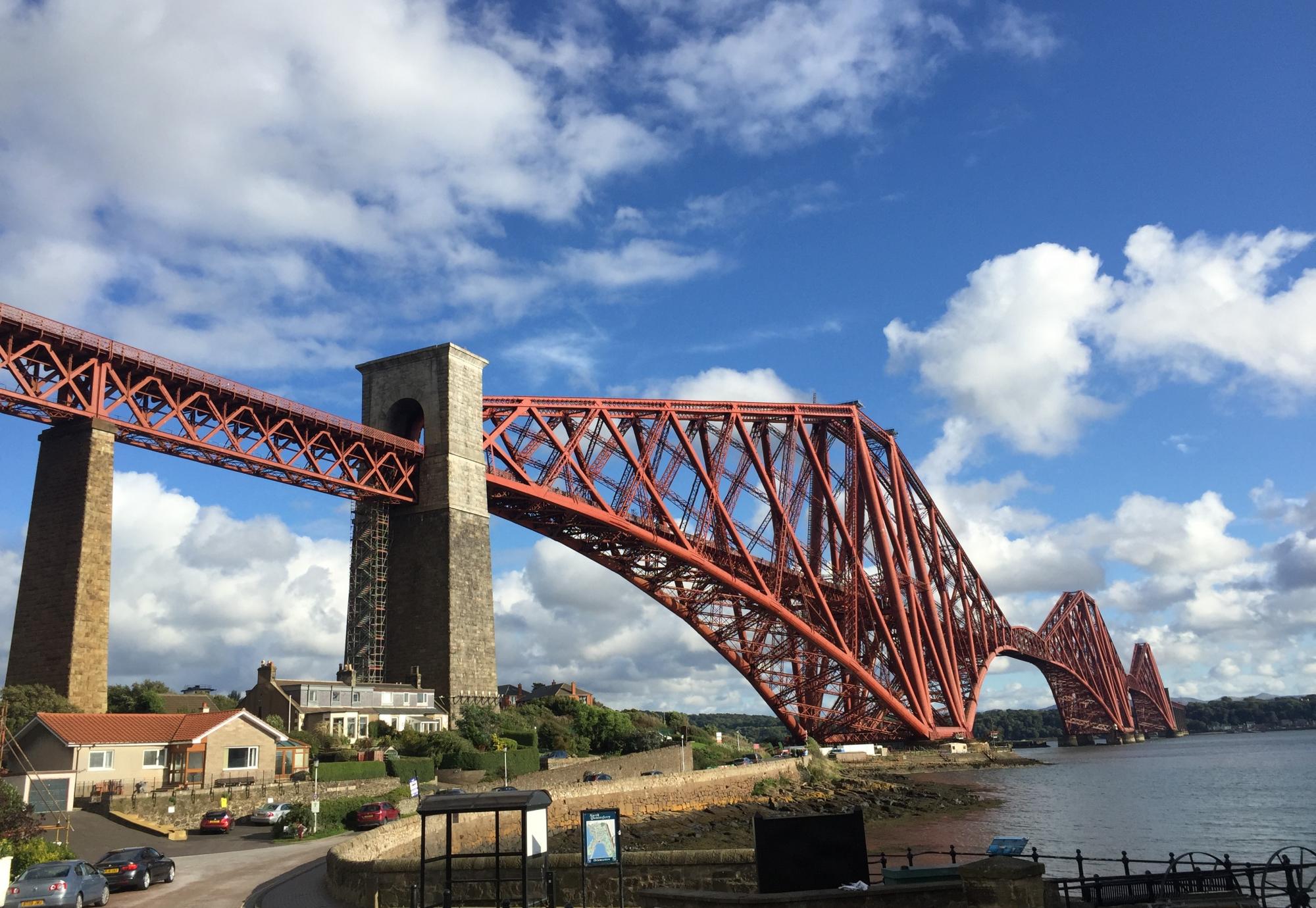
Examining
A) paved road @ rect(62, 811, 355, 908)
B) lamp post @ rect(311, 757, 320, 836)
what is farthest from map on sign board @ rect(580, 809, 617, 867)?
lamp post @ rect(311, 757, 320, 836)

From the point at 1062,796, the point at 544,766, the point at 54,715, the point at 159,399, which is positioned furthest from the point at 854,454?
the point at 54,715

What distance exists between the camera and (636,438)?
73375mm

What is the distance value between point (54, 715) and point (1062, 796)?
59022 mm

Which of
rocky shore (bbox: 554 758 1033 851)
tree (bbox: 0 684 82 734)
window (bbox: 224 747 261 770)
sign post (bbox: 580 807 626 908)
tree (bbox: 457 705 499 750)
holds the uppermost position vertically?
tree (bbox: 0 684 82 734)

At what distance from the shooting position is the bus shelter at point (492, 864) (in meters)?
16.1

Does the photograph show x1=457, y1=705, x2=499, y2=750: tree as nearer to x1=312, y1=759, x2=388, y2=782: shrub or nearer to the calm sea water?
x1=312, y1=759, x2=388, y2=782: shrub

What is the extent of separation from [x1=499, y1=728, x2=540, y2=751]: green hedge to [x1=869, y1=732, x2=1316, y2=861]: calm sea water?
18439 mm

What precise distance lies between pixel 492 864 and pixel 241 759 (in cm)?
2834

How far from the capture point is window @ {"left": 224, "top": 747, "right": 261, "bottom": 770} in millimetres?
43688

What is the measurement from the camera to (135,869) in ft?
80.9

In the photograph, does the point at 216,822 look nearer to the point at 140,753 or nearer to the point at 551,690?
the point at 140,753

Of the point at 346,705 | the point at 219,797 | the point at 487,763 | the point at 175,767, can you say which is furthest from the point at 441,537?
the point at 219,797

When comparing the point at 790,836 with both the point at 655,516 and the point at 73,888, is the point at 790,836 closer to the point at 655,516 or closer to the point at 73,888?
the point at 73,888

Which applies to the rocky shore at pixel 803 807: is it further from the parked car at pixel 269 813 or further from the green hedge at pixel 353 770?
the green hedge at pixel 353 770
